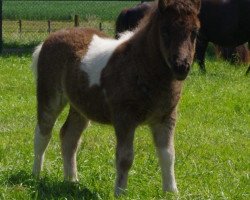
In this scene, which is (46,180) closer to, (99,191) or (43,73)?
(99,191)

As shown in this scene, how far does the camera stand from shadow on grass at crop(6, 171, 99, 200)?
5676mm

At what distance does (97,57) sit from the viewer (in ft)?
19.6

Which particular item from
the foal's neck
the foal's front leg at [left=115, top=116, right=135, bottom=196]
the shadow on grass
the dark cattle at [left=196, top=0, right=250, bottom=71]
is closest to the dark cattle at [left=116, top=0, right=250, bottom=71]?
the dark cattle at [left=196, top=0, right=250, bottom=71]

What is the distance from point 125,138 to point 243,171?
159cm

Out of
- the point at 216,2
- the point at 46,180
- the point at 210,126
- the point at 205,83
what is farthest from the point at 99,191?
the point at 216,2

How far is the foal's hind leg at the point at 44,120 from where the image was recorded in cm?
635

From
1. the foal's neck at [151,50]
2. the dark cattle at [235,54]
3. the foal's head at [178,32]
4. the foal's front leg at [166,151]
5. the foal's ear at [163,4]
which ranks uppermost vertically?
the foal's ear at [163,4]

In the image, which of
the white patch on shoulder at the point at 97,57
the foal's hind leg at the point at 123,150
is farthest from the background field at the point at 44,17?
the foal's hind leg at the point at 123,150

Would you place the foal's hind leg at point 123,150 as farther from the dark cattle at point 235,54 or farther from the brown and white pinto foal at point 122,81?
the dark cattle at point 235,54

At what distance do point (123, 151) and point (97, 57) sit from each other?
89 centimetres

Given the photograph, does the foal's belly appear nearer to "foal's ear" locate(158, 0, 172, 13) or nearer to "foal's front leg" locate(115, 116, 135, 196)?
"foal's front leg" locate(115, 116, 135, 196)

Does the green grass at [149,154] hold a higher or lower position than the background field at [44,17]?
higher

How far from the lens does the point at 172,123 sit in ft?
18.7

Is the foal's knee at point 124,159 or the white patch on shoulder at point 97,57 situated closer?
the foal's knee at point 124,159
